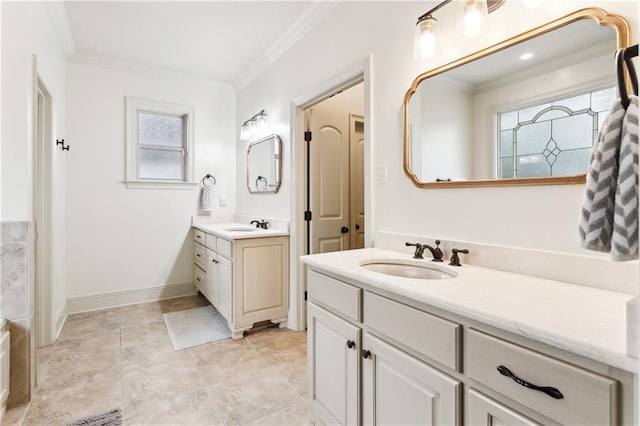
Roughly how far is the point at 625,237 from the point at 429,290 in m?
0.53

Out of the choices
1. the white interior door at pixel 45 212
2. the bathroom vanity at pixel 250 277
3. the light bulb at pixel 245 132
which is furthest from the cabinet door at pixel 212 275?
the light bulb at pixel 245 132

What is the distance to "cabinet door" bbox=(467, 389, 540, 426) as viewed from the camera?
78cm

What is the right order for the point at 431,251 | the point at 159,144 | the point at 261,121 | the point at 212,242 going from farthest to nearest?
1. the point at 159,144
2. the point at 261,121
3. the point at 212,242
4. the point at 431,251

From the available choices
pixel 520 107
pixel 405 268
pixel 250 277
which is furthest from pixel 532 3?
pixel 250 277

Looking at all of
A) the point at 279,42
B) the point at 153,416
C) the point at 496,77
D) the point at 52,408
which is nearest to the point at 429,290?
the point at 496,77

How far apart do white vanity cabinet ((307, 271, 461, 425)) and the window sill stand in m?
2.77

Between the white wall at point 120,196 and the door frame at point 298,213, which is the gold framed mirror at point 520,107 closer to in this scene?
the door frame at point 298,213

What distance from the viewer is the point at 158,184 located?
3648 mm

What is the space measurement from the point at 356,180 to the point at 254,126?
4.04 feet

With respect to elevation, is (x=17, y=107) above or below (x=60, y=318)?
above

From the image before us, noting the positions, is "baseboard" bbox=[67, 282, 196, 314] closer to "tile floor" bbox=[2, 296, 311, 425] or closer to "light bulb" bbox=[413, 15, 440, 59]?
"tile floor" bbox=[2, 296, 311, 425]

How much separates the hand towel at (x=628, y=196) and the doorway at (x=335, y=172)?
2.31 meters

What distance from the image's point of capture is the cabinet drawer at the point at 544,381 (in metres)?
0.65

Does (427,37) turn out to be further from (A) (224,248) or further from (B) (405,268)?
(A) (224,248)
